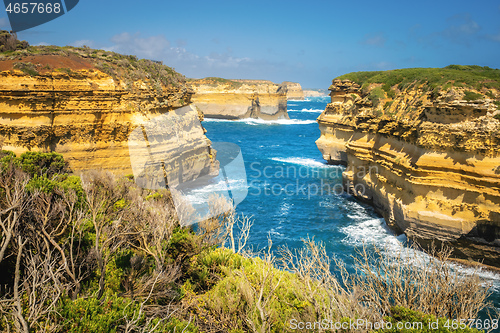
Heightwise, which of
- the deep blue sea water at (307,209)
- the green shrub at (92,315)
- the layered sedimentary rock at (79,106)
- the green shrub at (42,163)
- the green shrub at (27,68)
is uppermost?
the green shrub at (27,68)

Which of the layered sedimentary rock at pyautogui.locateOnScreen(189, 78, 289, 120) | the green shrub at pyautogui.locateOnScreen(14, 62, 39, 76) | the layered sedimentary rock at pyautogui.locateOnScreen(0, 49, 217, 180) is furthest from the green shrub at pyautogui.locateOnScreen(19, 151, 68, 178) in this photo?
the layered sedimentary rock at pyautogui.locateOnScreen(189, 78, 289, 120)

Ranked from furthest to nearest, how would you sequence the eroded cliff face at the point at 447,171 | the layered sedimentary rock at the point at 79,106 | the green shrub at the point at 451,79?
the layered sedimentary rock at the point at 79,106, the green shrub at the point at 451,79, the eroded cliff face at the point at 447,171

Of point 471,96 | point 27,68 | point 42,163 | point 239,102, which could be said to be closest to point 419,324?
point 471,96

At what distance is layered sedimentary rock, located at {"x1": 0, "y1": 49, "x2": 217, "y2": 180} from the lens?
66.7ft

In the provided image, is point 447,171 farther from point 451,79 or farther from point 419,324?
point 419,324

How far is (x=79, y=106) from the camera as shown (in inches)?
846

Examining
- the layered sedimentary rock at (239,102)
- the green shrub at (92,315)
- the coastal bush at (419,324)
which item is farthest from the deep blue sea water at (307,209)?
the layered sedimentary rock at (239,102)

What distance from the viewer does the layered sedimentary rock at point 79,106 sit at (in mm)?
20336

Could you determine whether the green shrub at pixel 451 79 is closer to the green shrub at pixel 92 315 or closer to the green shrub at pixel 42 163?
the green shrub at pixel 92 315

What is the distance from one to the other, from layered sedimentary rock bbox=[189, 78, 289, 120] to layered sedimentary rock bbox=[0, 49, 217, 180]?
85791mm

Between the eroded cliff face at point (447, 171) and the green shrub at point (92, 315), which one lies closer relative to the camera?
the green shrub at point (92, 315)

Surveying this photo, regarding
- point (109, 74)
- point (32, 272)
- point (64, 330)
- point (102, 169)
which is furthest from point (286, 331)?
point (109, 74)

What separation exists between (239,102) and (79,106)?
90.3 metres

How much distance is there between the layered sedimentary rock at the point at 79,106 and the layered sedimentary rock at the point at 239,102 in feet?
281
